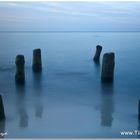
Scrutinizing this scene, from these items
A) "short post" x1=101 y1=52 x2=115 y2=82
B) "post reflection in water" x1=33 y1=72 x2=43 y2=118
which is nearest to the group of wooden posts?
"short post" x1=101 y1=52 x2=115 y2=82

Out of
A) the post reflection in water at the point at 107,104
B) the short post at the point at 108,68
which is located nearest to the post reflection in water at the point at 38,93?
the post reflection in water at the point at 107,104

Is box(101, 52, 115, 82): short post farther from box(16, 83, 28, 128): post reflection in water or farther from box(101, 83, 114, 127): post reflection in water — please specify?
box(16, 83, 28, 128): post reflection in water

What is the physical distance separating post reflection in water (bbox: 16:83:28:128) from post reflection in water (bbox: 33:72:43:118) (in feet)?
0.26

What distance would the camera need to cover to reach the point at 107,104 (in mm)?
2998

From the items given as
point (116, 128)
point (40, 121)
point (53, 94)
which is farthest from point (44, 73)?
point (116, 128)

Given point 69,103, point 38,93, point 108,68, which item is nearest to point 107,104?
point 69,103

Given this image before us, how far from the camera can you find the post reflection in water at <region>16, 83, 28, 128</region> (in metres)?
2.47

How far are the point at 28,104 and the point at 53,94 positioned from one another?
271 millimetres

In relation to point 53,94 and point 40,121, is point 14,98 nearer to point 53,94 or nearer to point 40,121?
point 53,94

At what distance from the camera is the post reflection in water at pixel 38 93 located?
2.64 meters

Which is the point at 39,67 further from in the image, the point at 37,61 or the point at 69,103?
the point at 69,103

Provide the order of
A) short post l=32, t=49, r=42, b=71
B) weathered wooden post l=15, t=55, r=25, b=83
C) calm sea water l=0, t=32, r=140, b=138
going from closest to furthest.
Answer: calm sea water l=0, t=32, r=140, b=138
weathered wooden post l=15, t=55, r=25, b=83
short post l=32, t=49, r=42, b=71

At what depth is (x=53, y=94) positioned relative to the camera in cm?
308

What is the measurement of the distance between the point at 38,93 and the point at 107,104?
53 centimetres
